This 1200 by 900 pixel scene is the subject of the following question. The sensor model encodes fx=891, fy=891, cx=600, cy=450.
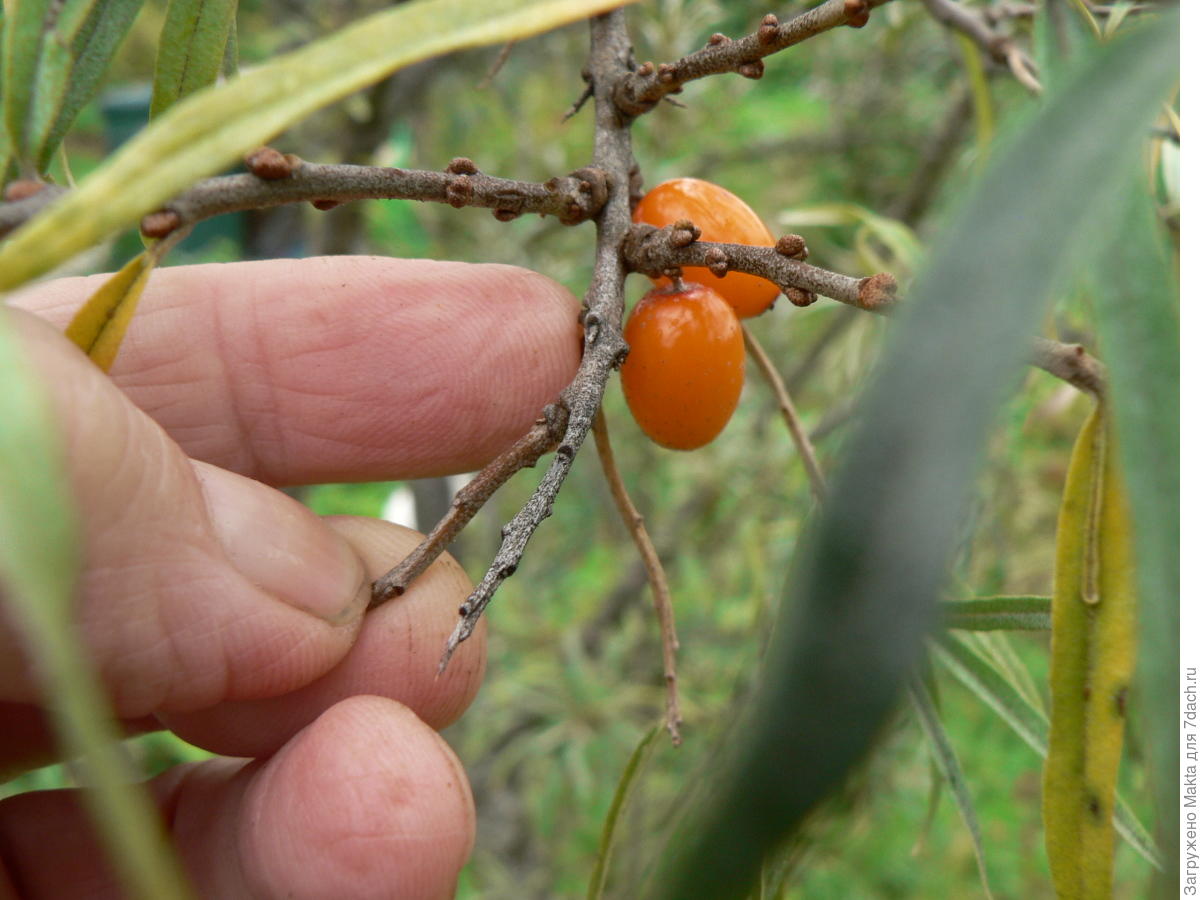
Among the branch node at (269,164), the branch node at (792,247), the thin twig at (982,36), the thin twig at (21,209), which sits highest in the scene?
the thin twig at (982,36)

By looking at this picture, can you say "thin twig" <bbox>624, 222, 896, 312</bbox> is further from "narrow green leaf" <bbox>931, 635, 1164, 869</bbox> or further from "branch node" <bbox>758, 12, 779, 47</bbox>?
"narrow green leaf" <bbox>931, 635, 1164, 869</bbox>

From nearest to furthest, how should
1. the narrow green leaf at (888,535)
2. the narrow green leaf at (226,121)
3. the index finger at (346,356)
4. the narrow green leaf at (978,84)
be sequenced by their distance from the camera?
the narrow green leaf at (888,535), the narrow green leaf at (226,121), the index finger at (346,356), the narrow green leaf at (978,84)

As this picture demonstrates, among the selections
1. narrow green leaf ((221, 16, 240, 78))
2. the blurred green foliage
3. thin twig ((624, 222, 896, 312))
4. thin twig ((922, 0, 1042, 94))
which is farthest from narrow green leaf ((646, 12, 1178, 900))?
the blurred green foliage

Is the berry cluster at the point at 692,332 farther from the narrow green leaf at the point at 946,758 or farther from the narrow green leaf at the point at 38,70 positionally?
the narrow green leaf at the point at 38,70

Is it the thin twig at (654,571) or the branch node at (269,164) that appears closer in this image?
the branch node at (269,164)

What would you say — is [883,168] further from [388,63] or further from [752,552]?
[388,63]

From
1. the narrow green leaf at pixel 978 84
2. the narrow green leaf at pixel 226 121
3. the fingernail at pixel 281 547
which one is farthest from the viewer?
the narrow green leaf at pixel 978 84

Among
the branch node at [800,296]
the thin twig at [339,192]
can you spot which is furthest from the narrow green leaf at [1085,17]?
the thin twig at [339,192]

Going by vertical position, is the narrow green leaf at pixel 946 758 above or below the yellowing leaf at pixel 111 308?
below
